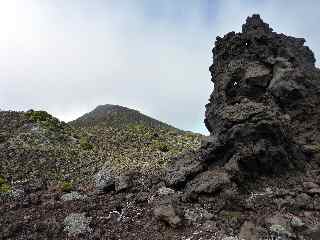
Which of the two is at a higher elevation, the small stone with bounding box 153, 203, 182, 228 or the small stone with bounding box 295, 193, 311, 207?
the small stone with bounding box 295, 193, 311, 207

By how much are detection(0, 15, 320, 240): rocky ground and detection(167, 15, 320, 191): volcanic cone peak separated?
7 cm

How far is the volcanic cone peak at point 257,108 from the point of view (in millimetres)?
32656

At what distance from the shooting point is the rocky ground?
92.0 ft

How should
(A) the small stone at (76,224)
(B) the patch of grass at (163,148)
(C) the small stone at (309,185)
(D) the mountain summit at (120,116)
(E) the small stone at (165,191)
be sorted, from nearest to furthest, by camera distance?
(A) the small stone at (76,224) → (C) the small stone at (309,185) → (E) the small stone at (165,191) → (B) the patch of grass at (163,148) → (D) the mountain summit at (120,116)

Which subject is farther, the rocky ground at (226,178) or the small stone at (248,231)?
the rocky ground at (226,178)

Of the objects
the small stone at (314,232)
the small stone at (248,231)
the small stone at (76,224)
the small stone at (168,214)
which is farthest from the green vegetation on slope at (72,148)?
the small stone at (314,232)

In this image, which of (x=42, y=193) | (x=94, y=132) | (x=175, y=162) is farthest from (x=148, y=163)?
(x=94, y=132)

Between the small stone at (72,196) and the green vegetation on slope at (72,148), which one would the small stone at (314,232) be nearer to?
the small stone at (72,196)

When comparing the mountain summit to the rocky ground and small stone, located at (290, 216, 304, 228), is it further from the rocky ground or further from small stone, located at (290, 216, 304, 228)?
small stone, located at (290, 216, 304, 228)

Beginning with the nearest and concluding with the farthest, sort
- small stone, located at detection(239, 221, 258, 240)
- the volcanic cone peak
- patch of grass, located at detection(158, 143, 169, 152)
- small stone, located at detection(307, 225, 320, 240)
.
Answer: small stone, located at detection(239, 221, 258, 240) → small stone, located at detection(307, 225, 320, 240) → the volcanic cone peak → patch of grass, located at detection(158, 143, 169, 152)

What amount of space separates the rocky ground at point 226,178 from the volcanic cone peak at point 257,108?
7 centimetres

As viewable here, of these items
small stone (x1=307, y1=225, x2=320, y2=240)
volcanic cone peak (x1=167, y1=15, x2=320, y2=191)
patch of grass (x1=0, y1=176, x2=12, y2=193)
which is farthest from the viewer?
patch of grass (x1=0, y1=176, x2=12, y2=193)

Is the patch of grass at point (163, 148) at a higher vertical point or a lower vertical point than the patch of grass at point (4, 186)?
higher

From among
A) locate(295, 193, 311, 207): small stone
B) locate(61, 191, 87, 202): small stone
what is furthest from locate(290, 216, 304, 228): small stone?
locate(61, 191, 87, 202): small stone
